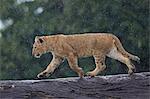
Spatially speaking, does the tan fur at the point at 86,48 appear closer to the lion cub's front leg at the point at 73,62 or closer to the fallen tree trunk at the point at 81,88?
the lion cub's front leg at the point at 73,62

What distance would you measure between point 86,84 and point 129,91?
0.93ft

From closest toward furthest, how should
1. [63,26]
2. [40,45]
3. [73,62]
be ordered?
[73,62]
[40,45]
[63,26]

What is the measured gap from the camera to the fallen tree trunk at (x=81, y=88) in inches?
122

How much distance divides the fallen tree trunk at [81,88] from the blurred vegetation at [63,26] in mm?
4077

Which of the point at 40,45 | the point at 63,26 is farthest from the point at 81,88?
the point at 63,26

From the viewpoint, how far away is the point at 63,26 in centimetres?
812

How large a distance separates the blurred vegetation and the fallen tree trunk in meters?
4.08

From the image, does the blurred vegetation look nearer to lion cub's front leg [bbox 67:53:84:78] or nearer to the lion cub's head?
the lion cub's head

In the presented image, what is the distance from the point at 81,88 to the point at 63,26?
501 centimetres

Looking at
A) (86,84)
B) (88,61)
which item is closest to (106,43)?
(86,84)

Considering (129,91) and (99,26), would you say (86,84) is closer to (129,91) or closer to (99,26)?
(129,91)

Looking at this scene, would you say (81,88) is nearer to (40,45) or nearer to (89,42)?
(89,42)

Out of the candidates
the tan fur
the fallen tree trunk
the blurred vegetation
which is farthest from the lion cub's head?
the blurred vegetation

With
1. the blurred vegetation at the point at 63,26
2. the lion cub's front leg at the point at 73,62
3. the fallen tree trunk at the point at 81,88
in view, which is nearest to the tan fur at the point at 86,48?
the lion cub's front leg at the point at 73,62
